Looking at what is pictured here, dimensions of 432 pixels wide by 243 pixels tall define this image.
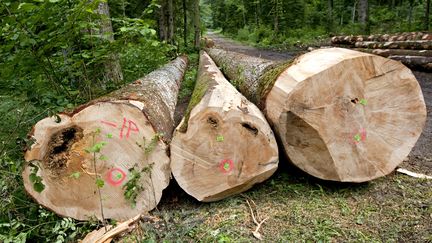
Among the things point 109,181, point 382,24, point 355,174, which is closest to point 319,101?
point 355,174

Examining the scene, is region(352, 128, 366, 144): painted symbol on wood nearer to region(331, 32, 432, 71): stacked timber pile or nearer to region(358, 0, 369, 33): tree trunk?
region(331, 32, 432, 71): stacked timber pile

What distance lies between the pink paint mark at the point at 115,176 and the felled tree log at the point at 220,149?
1.42ft

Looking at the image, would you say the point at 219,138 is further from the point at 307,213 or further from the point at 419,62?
the point at 419,62

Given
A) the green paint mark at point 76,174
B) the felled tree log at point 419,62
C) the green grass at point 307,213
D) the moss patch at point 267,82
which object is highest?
the moss patch at point 267,82

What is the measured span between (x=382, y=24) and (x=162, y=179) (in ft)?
75.7

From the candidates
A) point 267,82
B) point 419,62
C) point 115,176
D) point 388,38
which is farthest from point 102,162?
point 388,38

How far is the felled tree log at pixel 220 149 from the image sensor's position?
2885mm

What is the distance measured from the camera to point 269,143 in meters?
2.95

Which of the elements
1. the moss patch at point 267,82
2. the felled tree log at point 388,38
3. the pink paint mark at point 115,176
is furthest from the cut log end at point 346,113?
the felled tree log at point 388,38

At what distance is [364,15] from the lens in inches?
700

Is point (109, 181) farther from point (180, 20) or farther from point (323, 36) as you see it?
point (323, 36)

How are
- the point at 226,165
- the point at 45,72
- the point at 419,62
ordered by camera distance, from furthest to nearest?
the point at 419,62, the point at 45,72, the point at 226,165

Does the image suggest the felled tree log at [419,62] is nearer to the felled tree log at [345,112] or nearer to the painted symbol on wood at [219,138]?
the felled tree log at [345,112]

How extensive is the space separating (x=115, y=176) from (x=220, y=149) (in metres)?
0.92
